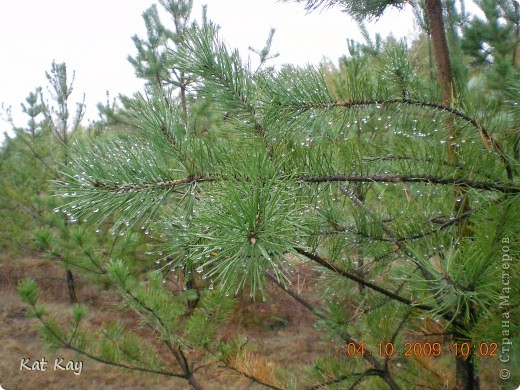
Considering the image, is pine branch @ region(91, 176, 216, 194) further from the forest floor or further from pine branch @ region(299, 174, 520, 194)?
the forest floor

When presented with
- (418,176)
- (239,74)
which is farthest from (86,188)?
(418,176)

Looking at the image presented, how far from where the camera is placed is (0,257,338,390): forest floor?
4.46 meters

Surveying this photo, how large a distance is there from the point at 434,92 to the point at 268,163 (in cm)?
87

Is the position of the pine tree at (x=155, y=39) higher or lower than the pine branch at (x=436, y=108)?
higher

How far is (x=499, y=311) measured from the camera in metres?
1.19

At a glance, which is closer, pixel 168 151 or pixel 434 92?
pixel 168 151

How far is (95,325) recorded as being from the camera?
5.57m

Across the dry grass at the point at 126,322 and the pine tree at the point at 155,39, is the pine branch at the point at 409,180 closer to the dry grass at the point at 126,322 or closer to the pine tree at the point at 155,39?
the dry grass at the point at 126,322

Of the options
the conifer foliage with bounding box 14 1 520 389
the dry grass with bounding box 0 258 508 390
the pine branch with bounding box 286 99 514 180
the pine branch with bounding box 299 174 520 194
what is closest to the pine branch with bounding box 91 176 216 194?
the conifer foliage with bounding box 14 1 520 389

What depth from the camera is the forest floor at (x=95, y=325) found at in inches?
176

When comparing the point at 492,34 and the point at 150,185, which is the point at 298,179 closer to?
the point at 150,185

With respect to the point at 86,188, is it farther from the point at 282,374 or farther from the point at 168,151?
the point at 282,374

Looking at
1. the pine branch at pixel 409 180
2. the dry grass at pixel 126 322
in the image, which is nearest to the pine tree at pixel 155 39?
the dry grass at pixel 126 322
